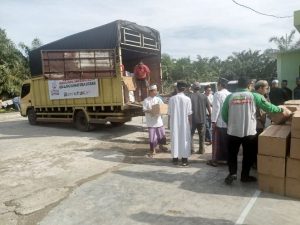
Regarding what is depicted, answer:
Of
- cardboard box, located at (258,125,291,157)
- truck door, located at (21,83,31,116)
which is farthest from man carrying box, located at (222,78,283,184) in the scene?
truck door, located at (21,83,31,116)

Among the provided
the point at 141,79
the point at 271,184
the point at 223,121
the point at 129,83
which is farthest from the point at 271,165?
the point at 141,79

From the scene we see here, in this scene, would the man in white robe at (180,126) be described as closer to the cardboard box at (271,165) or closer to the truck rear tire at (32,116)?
the cardboard box at (271,165)

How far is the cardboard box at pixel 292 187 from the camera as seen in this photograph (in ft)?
15.4

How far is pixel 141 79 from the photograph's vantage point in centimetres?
1151

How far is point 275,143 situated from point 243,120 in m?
0.59

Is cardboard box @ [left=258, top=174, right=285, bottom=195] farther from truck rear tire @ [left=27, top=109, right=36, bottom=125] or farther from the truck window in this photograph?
the truck window

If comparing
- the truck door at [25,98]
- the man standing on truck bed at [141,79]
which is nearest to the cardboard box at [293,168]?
the man standing on truck bed at [141,79]

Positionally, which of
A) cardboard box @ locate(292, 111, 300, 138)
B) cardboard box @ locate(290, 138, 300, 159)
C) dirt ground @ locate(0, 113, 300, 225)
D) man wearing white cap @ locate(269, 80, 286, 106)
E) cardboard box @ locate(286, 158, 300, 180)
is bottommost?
dirt ground @ locate(0, 113, 300, 225)

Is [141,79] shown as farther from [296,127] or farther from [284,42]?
[284,42]

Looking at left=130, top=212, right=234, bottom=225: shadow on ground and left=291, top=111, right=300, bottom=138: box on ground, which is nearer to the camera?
left=130, top=212, right=234, bottom=225: shadow on ground

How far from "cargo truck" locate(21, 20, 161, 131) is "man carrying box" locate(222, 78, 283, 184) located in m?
5.66

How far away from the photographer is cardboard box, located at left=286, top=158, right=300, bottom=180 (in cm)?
467

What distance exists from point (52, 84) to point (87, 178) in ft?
24.0

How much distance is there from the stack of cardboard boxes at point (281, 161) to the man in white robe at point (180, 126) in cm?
188
